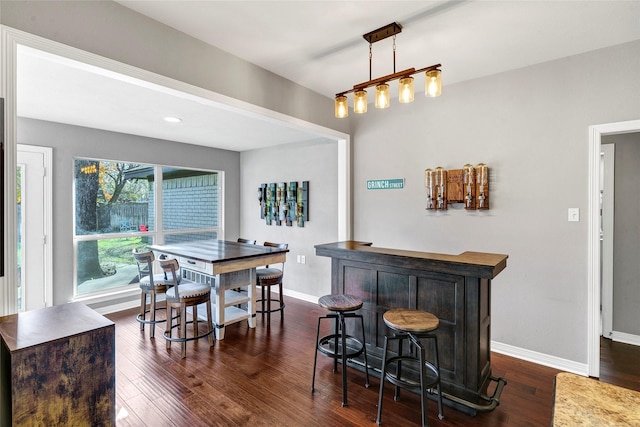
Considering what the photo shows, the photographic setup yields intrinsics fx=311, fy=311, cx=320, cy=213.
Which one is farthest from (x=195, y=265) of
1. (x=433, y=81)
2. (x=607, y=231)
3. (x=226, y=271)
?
(x=607, y=231)

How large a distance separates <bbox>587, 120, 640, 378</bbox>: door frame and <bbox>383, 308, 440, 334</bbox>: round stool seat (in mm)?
1560

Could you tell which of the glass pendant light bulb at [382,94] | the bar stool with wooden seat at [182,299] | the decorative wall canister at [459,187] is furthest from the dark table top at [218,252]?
the glass pendant light bulb at [382,94]

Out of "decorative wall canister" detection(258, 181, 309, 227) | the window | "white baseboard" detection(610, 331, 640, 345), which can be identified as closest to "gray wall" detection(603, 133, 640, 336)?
"white baseboard" detection(610, 331, 640, 345)

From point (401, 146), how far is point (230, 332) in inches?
113

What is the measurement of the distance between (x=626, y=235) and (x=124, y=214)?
20.1 feet

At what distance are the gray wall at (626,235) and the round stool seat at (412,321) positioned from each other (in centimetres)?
265

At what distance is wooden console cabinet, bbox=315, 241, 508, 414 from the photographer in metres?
2.06

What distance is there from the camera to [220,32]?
7.40ft

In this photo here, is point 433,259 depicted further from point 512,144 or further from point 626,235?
point 626,235

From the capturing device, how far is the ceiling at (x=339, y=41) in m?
1.99

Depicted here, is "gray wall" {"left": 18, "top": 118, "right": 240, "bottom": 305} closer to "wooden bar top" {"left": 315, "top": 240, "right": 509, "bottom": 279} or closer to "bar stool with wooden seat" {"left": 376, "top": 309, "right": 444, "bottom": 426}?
"wooden bar top" {"left": 315, "top": 240, "right": 509, "bottom": 279}

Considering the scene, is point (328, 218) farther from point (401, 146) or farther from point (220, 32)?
point (220, 32)

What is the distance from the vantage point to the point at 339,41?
2.39 metres

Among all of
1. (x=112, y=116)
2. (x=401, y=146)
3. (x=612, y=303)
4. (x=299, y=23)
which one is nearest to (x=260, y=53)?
(x=299, y=23)
